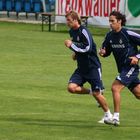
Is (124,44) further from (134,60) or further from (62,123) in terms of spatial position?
(62,123)

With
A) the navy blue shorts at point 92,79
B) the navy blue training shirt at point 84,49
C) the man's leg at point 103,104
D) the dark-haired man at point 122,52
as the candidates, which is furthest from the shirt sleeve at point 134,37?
the man's leg at point 103,104

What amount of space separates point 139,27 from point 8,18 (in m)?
15.5

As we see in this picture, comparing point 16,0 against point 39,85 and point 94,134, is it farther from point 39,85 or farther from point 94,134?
point 94,134

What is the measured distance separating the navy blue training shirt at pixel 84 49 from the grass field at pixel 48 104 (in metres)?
0.94

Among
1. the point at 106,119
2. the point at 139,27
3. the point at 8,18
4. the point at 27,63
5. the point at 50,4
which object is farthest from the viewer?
the point at 50,4

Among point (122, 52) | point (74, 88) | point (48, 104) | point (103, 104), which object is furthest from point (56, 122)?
point (48, 104)

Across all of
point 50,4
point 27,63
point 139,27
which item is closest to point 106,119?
point 27,63

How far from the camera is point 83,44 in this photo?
1180 cm

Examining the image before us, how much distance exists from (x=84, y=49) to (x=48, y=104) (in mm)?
2676

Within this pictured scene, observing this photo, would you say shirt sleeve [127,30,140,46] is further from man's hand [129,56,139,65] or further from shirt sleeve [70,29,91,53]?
shirt sleeve [70,29,91,53]

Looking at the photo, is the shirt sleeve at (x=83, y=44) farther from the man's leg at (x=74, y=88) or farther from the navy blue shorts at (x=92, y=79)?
the man's leg at (x=74, y=88)

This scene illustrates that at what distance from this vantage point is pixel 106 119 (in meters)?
11.7

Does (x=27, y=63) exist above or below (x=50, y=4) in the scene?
above

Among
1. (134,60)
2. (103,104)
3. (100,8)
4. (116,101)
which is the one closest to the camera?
(134,60)
